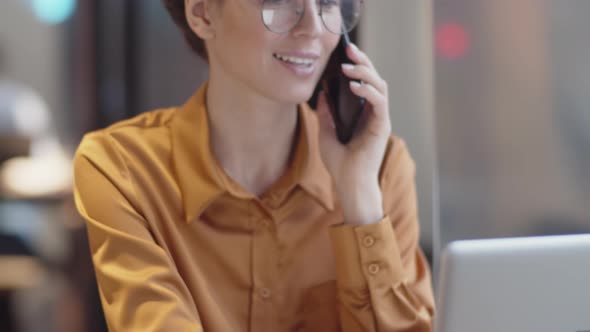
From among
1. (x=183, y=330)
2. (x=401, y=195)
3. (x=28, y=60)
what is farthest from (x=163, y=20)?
(x=183, y=330)

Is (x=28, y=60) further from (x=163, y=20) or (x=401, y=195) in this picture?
(x=401, y=195)

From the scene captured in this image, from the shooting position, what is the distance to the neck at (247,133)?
1.45 metres

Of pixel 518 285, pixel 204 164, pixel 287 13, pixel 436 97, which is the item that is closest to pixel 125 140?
pixel 204 164

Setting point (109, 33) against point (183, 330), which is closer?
point (183, 330)

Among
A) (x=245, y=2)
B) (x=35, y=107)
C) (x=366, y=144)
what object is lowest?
(x=35, y=107)

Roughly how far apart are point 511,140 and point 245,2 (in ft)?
3.69

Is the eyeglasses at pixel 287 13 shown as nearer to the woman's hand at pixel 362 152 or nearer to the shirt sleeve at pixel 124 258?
the woman's hand at pixel 362 152

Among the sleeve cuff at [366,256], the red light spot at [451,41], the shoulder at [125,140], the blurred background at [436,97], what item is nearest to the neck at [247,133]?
the shoulder at [125,140]

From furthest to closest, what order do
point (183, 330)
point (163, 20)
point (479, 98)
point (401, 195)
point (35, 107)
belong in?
point (35, 107), point (163, 20), point (479, 98), point (401, 195), point (183, 330)

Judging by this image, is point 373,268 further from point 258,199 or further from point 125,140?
point 125,140

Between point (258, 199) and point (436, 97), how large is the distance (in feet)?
2.76

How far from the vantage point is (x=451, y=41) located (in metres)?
2.07

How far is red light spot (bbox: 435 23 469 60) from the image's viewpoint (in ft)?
6.74

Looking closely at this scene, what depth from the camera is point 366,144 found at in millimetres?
1418
